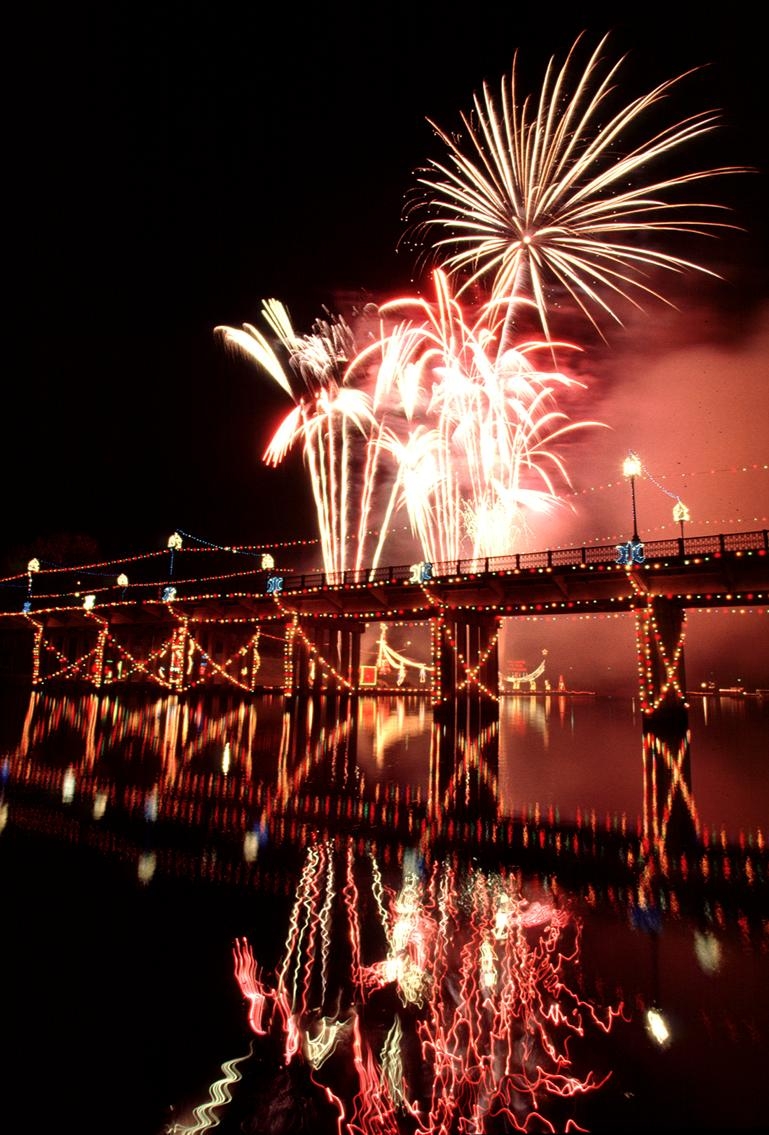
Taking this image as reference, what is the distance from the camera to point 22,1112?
2.84m

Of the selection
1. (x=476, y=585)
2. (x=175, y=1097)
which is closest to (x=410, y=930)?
(x=175, y=1097)

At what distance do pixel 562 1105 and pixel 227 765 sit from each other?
36.6ft

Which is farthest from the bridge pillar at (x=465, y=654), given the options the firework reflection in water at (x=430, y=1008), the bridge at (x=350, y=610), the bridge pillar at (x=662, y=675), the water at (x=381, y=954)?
the firework reflection in water at (x=430, y=1008)

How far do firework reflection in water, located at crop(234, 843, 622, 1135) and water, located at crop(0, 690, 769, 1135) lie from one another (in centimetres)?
2

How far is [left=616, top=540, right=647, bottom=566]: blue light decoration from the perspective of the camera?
24.2 metres

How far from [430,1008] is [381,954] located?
2.65ft

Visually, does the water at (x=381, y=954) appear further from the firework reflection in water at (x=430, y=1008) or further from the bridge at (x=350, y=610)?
the bridge at (x=350, y=610)

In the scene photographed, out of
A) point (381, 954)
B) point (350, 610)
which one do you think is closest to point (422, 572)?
point (350, 610)

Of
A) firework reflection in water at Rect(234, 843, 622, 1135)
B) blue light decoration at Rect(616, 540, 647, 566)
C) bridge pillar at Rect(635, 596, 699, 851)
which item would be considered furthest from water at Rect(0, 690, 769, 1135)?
blue light decoration at Rect(616, 540, 647, 566)

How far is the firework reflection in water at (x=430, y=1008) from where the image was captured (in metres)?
3.02

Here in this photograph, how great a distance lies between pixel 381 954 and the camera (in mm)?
4551

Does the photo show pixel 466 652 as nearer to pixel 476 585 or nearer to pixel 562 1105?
pixel 476 585

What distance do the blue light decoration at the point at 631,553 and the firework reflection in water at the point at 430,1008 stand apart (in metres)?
20.6

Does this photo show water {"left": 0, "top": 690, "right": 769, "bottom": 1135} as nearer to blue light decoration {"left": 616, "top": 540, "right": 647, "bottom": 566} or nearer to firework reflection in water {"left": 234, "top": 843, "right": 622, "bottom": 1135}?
firework reflection in water {"left": 234, "top": 843, "right": 622, "bottom": 1135}
